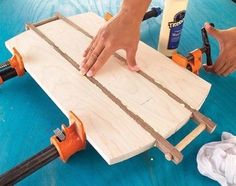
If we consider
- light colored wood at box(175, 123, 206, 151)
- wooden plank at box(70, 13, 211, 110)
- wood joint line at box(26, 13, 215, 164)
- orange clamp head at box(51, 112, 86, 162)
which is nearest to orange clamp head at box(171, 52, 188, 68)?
wooden plank at box(70, 13, 211, 110)

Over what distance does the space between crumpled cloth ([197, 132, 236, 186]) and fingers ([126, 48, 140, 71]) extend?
293 mm

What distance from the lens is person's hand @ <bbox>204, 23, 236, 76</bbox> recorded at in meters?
0.86

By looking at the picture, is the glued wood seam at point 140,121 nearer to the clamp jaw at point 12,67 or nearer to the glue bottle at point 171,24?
the clamp jaw at point 12,67

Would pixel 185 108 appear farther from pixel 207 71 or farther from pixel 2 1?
pixel 2 1

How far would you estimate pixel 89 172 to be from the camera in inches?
25.1

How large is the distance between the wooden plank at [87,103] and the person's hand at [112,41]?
0.16 feet

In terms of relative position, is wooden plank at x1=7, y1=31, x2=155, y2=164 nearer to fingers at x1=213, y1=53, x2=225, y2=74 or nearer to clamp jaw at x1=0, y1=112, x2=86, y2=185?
clamp jaw at x1=0, y1=112, x2=86, y2=185

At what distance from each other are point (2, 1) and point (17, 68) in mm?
572

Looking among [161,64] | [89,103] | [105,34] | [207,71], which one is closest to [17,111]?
[89,103]

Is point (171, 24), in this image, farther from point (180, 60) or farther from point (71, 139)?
point (71, 139)

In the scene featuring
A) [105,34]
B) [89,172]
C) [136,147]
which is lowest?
[89,172]

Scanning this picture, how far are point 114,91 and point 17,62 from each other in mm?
332

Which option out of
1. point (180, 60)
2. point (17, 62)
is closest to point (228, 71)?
point (180, 60)

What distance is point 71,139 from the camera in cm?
61
